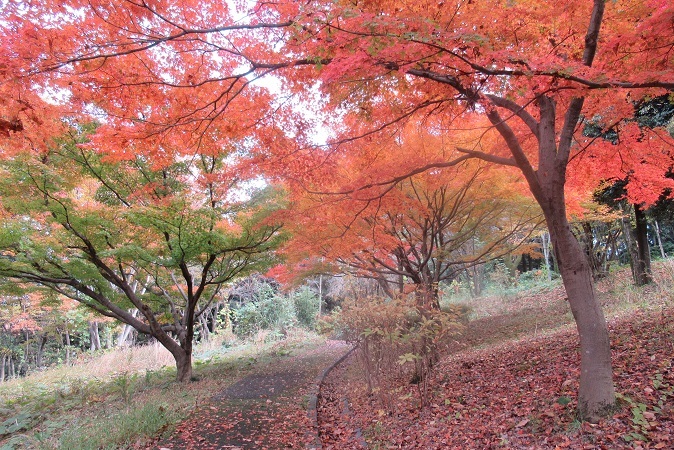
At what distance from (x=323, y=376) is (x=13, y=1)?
26.7ft

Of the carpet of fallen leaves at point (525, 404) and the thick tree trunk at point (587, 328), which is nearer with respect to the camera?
the carpet of fallen leaves at point (525, 404)

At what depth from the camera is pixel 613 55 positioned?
4.37m

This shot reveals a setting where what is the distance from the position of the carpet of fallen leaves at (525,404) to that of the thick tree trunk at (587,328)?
0.18m

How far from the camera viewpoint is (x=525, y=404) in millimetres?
4328

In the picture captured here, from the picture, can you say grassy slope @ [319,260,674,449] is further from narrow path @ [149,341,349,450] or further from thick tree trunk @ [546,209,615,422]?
narrow path @ [149,341,349,450]

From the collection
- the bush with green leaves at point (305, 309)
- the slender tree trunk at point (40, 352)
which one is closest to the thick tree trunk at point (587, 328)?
the bush with green leaves at point (305, 309)

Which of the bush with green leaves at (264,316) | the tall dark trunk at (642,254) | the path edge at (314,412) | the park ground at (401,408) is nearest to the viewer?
the park ground at (401,408)

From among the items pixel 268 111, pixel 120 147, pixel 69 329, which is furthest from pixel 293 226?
pixel 69 329

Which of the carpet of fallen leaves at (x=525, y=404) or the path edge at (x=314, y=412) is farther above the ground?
the carpet of fallen leaves at (x=525, y=404)

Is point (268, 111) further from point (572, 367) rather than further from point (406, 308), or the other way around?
point (572, 367)

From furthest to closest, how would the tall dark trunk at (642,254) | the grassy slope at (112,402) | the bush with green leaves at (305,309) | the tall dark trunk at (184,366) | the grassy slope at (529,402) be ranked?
the bush with green leaves at (305,309)
the tall dark trunk at (642,254)
the tall dark trunk at (184,366)
the grassy slope at (112,402)
the grassy slope at (529,402)

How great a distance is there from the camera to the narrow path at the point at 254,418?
4.45 metres

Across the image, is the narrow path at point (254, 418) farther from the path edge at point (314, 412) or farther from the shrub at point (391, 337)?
the shrub at point (391, 337)

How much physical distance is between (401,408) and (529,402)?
1745mm
